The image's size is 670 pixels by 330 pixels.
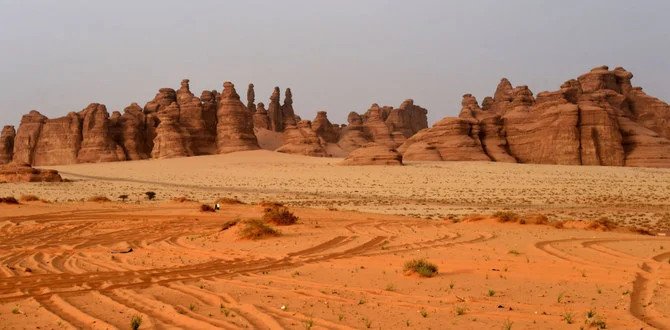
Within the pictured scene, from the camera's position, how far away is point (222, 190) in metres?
43.4

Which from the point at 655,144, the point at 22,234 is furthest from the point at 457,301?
the point at 655,144

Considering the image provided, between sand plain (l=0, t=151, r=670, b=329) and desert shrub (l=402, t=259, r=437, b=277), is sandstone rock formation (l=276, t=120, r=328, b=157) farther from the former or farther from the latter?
desert shrub (l=402, t=259, r=437, b=277)

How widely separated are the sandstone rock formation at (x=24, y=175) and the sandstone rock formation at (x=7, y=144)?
5839 cm

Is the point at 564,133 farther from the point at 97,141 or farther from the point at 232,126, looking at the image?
the point at 97,141

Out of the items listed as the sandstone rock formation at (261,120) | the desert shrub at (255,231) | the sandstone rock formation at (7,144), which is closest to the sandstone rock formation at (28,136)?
the sandstone rock formation at (7,144)

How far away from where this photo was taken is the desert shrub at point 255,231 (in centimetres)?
1448

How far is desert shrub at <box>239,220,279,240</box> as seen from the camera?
47.5ft

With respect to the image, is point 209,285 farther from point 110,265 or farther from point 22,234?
point 22,234

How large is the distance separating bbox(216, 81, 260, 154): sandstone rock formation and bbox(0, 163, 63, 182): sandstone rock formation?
37877mm

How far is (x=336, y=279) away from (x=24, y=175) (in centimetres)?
4998

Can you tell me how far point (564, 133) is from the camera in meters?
67.2

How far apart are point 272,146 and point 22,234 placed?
309 ft

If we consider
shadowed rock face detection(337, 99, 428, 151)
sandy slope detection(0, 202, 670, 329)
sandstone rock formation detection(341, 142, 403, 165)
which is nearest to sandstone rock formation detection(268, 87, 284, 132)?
shadowed rock face detection(337, 99, 428, 151)

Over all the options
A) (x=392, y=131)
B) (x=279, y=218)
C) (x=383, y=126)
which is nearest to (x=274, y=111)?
(x=383, y=126)
